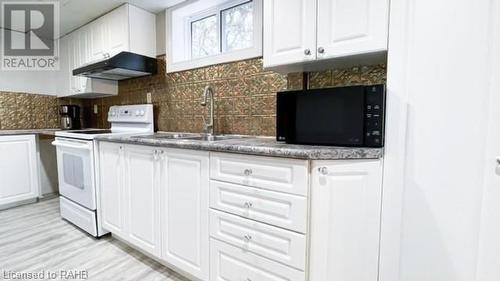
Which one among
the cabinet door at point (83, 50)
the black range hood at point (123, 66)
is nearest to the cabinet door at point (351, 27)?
the black range hood at point (123, 66)

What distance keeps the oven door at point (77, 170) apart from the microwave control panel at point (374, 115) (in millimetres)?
2124

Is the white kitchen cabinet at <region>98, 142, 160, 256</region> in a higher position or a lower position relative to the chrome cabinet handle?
lower

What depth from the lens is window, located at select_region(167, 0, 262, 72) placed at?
2.04 m

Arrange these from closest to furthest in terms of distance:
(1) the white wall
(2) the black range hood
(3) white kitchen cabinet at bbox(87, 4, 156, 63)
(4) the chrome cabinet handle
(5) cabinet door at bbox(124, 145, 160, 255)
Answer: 1. (1) the white wall
2. (4) the chrome cabinet handle
3. (5) cabinet door at bbox(124, 145, 160, 255)
4. (2) the black range hood
5. (3) white kitchen cabinet at bbox(87, 4, 156, 63)

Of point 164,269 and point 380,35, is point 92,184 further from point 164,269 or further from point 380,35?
point 380,35

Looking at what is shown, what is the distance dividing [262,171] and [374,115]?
0.54 m

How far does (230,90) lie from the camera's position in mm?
1982

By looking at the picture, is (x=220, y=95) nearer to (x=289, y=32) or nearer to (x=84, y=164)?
(x=289, y=32)

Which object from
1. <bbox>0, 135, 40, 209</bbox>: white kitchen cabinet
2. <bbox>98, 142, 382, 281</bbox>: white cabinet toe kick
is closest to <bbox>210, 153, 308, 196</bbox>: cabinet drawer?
<bbox>98, 142, 382, 281</bbox>: white cabinet toe kick

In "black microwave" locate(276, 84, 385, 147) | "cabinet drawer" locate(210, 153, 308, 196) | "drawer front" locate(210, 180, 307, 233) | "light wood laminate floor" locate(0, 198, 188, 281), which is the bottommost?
"light wood laminate floor" locate(0, 198, 188, 281)

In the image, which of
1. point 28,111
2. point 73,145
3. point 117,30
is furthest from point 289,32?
point 28,111

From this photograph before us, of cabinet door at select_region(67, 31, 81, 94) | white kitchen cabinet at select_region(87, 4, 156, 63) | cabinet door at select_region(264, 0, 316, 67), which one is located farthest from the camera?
cabinet door at select_region(67, 31, 81, 94)

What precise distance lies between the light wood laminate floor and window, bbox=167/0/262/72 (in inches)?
64.3

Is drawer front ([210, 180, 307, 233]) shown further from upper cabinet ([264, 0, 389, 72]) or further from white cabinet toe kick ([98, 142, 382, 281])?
upper cabinet ([264, 0, 389, 72])
